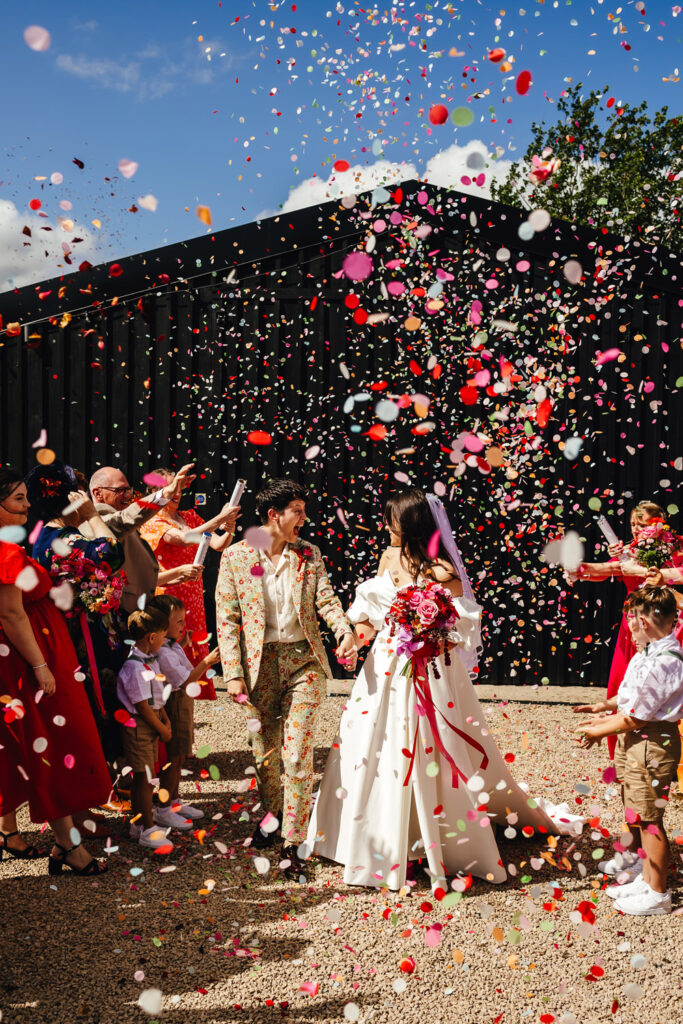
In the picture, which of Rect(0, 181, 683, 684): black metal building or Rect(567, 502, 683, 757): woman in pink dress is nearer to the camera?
Rect(567, 502, 683, 757): woman in pink dress

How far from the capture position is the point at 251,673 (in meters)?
3.73

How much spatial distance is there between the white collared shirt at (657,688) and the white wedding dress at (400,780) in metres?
0.69

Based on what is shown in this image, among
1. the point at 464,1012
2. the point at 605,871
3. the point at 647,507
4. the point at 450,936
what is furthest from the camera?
the point at 647,507

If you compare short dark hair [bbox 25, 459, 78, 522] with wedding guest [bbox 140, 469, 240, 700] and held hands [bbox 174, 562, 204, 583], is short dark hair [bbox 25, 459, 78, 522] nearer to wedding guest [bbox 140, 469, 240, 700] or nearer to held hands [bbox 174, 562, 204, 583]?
held hands [bbox 174, 562, 204, 583]

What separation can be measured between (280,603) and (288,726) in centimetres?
58

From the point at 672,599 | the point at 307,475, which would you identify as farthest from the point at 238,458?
the point at 672,599

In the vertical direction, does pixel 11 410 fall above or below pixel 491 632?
above

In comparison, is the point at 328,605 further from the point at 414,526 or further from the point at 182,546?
the point at 182,546

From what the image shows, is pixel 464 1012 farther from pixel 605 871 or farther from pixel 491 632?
pixel 491 632

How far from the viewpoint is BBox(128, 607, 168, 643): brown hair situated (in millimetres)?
3951

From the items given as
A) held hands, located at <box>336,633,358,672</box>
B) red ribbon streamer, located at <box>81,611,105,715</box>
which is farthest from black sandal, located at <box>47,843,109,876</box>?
held hands, located at <box>336,633,358,672</box>

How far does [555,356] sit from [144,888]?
5729mm

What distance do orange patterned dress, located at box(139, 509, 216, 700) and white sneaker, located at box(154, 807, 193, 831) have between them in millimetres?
1028

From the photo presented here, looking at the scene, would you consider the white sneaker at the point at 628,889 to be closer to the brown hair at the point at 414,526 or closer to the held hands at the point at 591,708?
the held hands at the point at 591,708
